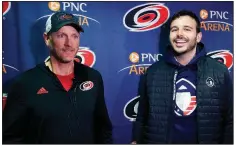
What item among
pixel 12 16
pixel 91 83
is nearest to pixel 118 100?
pixel 91 83

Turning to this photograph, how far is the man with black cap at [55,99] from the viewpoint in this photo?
1883mm

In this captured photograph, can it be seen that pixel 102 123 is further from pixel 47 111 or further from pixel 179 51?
pixel 179 51

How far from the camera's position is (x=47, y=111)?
1870mm

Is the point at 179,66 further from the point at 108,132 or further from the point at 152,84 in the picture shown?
the point at 108,132

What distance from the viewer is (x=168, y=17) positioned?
2031 millimetres

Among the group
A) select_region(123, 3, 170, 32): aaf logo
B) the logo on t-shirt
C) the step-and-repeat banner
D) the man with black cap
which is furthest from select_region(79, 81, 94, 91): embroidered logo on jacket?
the logo on t-shirt

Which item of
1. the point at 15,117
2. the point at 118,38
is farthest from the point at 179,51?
the point at 15,117

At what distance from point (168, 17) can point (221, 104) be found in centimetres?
71

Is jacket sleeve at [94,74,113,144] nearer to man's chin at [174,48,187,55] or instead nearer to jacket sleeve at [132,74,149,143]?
jacket sleeve at [132,74,149,143]

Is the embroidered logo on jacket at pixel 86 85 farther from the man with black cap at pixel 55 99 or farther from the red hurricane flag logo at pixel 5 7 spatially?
the red hurricane flag logo at pixel 5 7

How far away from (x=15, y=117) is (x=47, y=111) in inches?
8.9

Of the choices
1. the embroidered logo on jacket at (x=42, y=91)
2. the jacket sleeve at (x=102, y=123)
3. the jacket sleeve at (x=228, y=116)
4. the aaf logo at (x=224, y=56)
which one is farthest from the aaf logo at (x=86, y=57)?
A: the jacket sleeve at (x=228, y=116)

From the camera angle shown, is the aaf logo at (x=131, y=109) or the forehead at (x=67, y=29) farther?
the aaf logo at (x=131, y=109)

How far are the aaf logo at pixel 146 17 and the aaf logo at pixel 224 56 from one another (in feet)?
1.42
